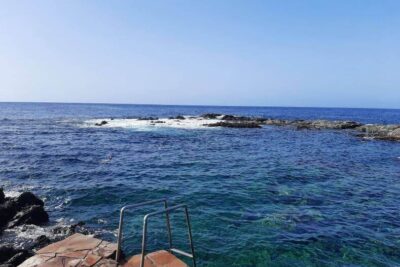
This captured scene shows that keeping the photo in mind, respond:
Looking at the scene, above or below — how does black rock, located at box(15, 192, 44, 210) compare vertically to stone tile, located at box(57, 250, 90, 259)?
below

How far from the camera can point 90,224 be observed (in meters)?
14.4

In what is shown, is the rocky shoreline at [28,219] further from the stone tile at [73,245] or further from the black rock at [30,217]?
the stone tile at [73,245]

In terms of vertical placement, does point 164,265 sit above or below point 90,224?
above

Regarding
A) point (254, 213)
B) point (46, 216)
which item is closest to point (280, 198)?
point (254, 213)

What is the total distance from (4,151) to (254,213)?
26636mm

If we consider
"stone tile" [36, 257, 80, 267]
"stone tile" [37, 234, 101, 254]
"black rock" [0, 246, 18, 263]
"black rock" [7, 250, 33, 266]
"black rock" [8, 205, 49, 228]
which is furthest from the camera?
"black rock" [8, 205, 49, 228]

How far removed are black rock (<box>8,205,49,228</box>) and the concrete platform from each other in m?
6.67

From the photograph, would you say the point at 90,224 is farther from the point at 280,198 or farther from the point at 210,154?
the point at 210,154

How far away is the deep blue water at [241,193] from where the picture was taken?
12.4 meters

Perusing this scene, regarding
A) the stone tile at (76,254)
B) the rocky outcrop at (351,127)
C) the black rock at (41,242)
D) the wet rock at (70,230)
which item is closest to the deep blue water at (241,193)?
the wet rock at (70,230)

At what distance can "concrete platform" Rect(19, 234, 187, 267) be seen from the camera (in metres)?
7.69

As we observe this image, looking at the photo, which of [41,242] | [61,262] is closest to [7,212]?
[41,242]

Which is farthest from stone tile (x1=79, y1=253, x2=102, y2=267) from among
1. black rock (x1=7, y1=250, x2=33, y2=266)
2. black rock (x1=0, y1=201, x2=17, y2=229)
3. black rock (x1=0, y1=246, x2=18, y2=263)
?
black rock (x1=0, y1=201, x2=17, y2=229)

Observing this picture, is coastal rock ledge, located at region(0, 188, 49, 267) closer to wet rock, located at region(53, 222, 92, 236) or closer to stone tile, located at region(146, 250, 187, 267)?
wet rock, located at region(53, 222, 92, 236)
